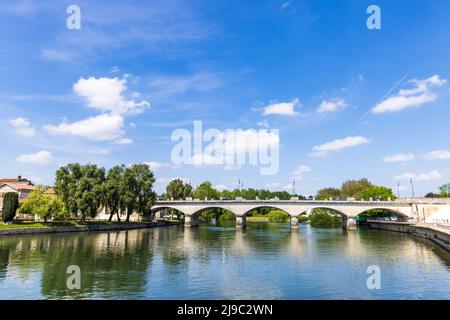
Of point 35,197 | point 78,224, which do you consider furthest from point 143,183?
point 35,197

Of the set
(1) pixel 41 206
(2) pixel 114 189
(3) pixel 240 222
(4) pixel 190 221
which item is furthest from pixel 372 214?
(1) pixel 41 206

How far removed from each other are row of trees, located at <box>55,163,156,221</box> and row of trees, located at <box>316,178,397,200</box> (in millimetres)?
61820

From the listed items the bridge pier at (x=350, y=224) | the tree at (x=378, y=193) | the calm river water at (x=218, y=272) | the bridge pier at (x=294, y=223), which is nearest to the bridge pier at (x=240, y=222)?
the bridge pier at (x=294, y=223)

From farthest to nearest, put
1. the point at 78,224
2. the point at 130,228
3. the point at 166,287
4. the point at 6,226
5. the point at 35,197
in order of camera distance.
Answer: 1. the point at 130,228
2. the point at 78,224
3. the point at 35,197
4. the point at 6,226
5. the point at 166,287

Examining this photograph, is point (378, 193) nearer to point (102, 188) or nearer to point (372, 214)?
point (372, 214)

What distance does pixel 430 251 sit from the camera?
43.5 m

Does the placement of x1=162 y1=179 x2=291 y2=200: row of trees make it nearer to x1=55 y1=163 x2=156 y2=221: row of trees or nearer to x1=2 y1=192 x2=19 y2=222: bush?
x1=55 y1=163 x2=156 y2=221: row of trees

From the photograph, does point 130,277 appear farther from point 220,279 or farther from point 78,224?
point 78,224

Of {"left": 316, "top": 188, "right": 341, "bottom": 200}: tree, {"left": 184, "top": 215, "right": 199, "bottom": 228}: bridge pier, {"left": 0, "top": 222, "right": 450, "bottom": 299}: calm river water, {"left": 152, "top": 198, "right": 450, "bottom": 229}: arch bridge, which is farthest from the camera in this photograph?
{"left": 316, "top": 188, "right": 341, "bottom": 200}: tree

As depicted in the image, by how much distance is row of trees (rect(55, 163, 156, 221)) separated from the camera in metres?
67.4

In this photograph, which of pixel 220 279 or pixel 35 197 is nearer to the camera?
pixel 220 279

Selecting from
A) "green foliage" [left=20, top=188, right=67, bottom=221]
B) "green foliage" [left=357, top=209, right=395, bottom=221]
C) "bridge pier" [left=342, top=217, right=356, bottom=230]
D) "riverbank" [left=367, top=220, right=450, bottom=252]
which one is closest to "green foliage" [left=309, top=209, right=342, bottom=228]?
"green foliage" [left=357, top=209, right=395, bottom=221]

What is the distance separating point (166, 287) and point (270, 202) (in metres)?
66.0

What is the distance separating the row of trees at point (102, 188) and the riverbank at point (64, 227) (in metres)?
2.35
